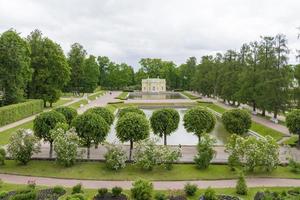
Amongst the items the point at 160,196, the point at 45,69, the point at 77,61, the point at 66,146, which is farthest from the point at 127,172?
the point at 77,61

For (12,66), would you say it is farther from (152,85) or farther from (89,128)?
(152,85)

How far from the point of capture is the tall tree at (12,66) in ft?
141

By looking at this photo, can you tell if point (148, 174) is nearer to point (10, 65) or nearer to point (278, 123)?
point (278, 123)

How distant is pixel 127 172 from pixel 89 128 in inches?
165

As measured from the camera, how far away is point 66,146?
22.0 m

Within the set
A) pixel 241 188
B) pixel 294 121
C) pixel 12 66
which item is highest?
pixel 12 66

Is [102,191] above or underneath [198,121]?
underneath

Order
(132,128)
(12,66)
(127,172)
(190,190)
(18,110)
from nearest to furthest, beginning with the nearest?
(190,190), (127,172), (132,128), (18,110), (12,66)

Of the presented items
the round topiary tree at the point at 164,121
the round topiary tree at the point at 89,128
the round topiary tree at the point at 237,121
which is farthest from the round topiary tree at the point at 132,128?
the round topiary tree at the point at 237,121

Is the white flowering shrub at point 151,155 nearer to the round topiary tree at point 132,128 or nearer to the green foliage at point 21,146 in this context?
the round topiary tree at point 132,128

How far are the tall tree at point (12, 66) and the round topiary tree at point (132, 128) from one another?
23.6 m

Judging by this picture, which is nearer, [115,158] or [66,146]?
[115,158]

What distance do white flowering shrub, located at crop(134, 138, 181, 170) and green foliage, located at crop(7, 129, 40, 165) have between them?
665 centimetres

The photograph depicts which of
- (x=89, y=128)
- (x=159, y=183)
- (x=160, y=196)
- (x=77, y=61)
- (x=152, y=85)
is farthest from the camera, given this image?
(x=152, y=85)
